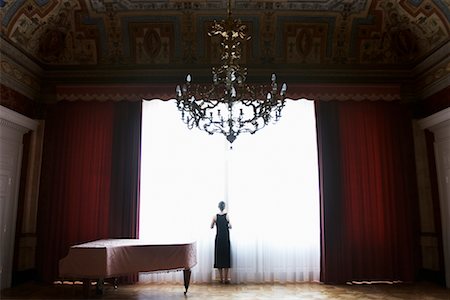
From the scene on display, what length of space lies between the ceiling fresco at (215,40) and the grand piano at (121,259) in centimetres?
333

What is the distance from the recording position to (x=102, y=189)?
21.9 ft

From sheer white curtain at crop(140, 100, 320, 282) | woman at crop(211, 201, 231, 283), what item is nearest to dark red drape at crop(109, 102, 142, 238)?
sheer white curtain at crop(140, 100, 320, 282)

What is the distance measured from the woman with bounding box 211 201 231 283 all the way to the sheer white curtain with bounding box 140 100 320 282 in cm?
22

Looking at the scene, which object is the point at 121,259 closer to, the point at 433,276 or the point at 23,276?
the point at 23,276

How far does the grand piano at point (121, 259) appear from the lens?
4634mm

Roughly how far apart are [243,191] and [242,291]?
68.0 inches

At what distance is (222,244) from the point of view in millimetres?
6414

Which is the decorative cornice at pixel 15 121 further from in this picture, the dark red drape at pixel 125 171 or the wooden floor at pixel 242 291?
the wooden floor at pixel 242 291

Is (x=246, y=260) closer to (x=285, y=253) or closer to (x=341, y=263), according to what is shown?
(x=285, y=253)

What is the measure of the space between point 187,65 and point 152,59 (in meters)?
0.64

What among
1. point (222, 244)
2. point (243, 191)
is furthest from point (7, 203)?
point (243, 191)

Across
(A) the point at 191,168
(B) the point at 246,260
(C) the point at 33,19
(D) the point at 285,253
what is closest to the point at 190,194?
(A) the point at 191,168

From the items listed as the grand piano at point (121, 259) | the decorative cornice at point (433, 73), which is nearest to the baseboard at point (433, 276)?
→ the decorative cornice at point (433, 73)

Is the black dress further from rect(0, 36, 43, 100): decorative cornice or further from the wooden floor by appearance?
rect(0, 36, 43, 100): decorative cornice
